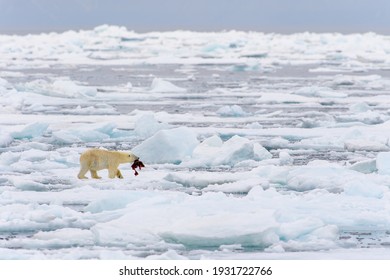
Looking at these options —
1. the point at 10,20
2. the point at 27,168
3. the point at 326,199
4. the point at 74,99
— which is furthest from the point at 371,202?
the point at 10,20

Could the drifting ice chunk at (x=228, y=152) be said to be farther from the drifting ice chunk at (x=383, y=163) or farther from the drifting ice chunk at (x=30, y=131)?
the drifting ice chunk at (x=30, y=131)

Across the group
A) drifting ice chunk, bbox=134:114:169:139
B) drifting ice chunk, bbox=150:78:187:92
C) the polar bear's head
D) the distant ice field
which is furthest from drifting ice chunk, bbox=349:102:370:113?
the polar bear's head

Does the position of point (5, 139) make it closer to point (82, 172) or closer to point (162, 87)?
point (82, 172)

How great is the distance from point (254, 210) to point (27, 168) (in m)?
2.84

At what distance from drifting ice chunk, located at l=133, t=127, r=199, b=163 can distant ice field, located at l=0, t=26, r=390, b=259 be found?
1 centimetres

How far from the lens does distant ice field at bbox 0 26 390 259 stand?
5793mm

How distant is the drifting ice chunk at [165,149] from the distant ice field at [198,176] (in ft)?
0.04

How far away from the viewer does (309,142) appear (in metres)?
10.3

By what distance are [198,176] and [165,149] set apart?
3.73ft

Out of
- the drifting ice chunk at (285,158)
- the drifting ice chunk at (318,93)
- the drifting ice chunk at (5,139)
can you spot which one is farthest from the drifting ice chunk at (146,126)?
the drifting ice chunk at (318,93)

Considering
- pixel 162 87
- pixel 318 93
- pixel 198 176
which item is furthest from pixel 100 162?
pixel 162 87

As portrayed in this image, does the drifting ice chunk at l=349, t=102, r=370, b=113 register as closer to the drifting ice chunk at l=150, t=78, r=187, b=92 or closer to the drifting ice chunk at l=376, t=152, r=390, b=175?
the drifting ice chunk at l=150, t=78, r=187, b=92

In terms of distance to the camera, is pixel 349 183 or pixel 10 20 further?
pixel 10 20

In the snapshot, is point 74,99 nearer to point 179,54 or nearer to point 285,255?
point 285,255
